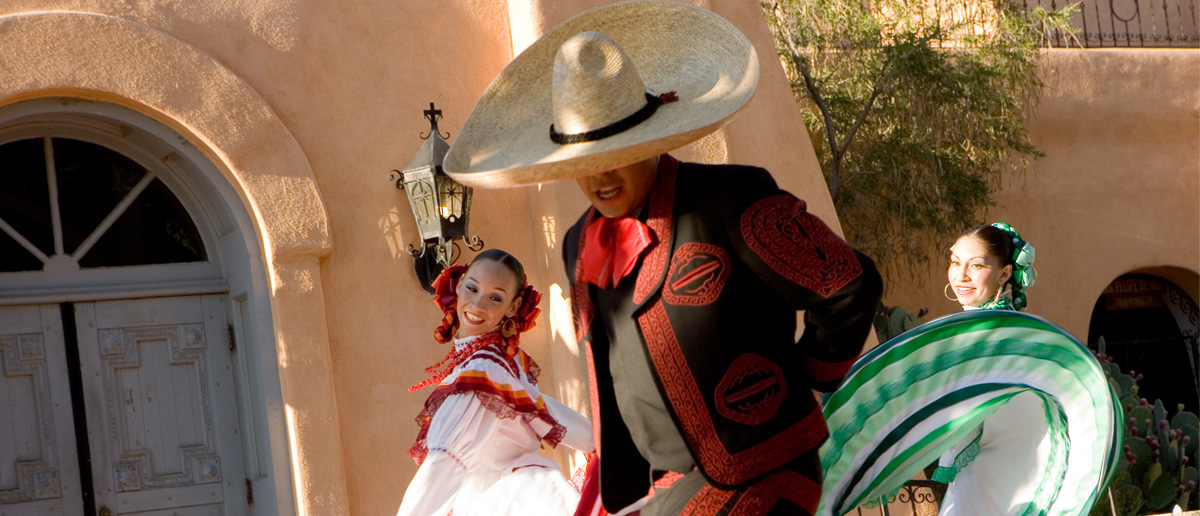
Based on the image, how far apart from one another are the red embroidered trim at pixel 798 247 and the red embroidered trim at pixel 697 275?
0.08 meters

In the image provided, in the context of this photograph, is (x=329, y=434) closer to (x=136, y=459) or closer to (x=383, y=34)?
(x=136, y=459)

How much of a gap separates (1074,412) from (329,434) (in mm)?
3570

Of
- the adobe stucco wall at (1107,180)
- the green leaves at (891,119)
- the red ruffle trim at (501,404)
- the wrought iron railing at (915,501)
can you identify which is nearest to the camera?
the red ruffle trim at (501,404)

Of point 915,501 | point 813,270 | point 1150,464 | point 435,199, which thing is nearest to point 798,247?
point 813,270

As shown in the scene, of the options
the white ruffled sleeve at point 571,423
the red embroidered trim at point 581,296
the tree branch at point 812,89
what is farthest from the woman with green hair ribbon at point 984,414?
the tree branch at point 812,89

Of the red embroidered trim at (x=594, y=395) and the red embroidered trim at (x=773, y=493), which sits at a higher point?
the red embroidered trim at (x=594, y=395)

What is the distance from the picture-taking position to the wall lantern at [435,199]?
595 centimetres

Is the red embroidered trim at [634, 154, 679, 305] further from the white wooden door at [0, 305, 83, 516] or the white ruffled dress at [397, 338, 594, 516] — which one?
the white wooden door at [0, 305, 83, 516]

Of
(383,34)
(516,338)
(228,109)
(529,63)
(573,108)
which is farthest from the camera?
(383,34)

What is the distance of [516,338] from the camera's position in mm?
4715

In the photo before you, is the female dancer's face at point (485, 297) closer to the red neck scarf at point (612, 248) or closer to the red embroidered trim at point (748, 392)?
the red neck scarf at point (612, 248)

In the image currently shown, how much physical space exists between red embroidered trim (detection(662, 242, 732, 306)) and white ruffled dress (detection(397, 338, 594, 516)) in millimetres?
1777

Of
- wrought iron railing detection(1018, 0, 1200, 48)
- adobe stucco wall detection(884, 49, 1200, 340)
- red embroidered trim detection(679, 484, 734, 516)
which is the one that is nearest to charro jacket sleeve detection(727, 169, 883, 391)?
red embroidered trim detection(679, 484, 734, 516)

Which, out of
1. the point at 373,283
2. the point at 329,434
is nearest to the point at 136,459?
the point at 329,434
